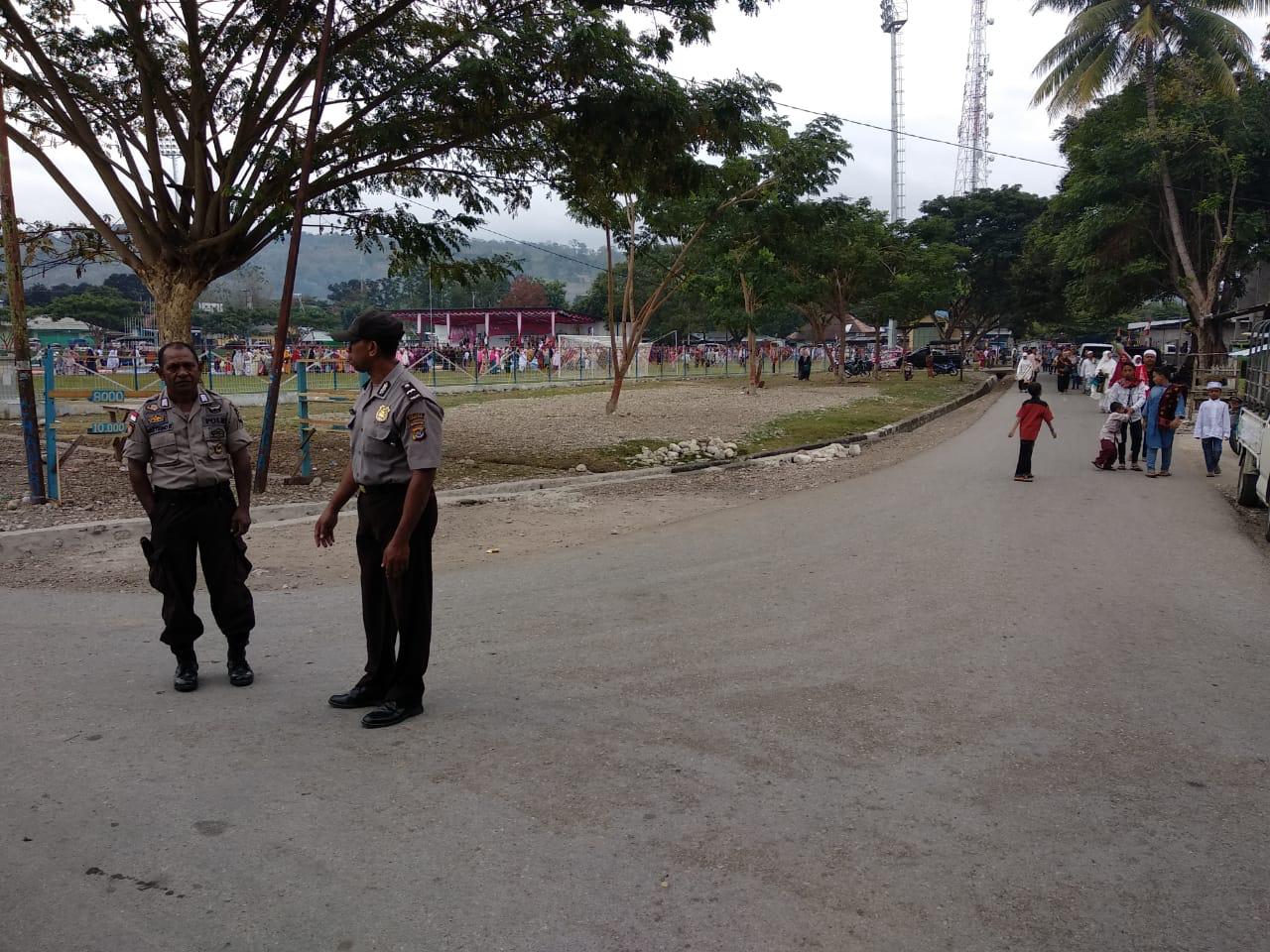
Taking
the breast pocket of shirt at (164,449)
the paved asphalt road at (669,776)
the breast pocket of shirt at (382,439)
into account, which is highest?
the breast pocket of shirt at (382,439)

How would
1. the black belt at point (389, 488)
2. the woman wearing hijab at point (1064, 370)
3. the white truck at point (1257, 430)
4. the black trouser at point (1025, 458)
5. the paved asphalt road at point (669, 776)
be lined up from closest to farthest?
the paved asphalt road at point (669, 776), the black belt at point (389, 488), the white truck at point (1257, 430), the black trouser at point (1025, 458), the woman wearing hijab at point (1064, 370)

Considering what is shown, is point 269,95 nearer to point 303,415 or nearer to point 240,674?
point 303,415

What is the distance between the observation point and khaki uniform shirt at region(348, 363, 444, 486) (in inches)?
151

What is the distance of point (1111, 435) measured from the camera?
511 inches

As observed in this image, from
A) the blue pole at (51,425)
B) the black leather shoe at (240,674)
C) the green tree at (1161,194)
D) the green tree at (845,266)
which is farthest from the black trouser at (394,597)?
the green tree at (1161,194)

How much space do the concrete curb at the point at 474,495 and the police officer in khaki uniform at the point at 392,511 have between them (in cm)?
487

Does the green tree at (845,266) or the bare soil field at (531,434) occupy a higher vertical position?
the green tree at (845,266)

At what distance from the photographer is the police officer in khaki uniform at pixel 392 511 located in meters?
3.85

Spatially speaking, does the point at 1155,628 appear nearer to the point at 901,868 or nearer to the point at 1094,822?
the point at 1094,822

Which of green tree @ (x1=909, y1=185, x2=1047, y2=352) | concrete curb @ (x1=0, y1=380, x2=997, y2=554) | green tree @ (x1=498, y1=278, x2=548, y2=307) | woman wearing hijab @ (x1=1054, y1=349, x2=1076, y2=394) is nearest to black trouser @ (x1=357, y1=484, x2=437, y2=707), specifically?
concrete curb @ (x1=0, y1=380, x2=997, y2=554)

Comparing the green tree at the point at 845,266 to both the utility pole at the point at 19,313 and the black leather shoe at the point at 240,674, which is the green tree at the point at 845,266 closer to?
the utility pole at the point at 19,313

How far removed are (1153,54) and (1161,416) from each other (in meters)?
20.0

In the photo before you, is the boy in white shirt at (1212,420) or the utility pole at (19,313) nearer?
the utility pole at (19,313)

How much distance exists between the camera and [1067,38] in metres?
27.3
